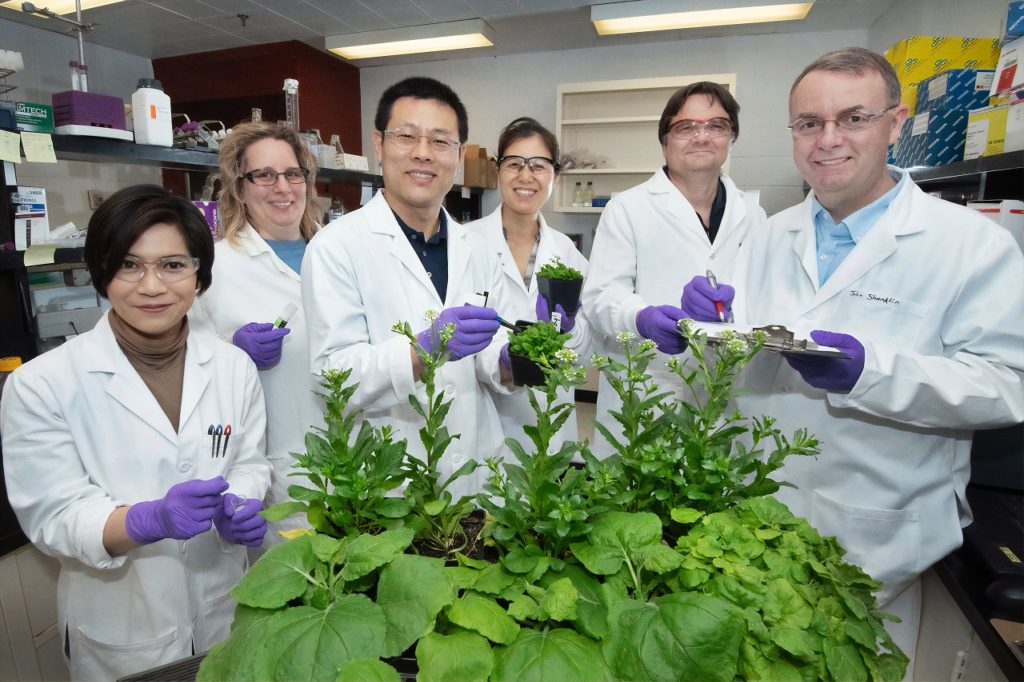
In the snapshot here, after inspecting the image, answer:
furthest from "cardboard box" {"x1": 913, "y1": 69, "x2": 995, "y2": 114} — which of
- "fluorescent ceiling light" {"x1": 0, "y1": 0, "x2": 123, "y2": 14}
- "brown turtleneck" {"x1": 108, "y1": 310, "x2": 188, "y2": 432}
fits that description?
"fluorescent ceiling light" {"x1": 0, "y1": 0, "x2": 123, "y2": 14}

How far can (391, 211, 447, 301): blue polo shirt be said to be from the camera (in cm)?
174

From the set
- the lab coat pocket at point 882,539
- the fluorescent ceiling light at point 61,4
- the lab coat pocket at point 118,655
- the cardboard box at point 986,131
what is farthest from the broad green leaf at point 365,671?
the fluorescent ceiling light at point 61,4

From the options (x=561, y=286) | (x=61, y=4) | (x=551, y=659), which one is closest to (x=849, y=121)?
(x=561, y=286)

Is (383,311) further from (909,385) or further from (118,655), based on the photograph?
(909,385)

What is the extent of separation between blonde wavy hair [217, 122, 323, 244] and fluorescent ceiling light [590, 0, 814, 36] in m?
2.78

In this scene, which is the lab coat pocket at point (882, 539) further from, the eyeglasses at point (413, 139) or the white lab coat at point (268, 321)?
the white lab coat at point (268, 321)

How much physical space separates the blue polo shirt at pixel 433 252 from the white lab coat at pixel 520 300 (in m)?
0.13

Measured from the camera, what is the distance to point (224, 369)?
143cm

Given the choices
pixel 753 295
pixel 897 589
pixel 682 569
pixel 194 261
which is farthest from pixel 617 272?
pixel 682 569

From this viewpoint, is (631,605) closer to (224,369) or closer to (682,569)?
(682,569)

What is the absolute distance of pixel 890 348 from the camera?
4.27 ft

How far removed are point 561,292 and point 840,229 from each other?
75 centimetres

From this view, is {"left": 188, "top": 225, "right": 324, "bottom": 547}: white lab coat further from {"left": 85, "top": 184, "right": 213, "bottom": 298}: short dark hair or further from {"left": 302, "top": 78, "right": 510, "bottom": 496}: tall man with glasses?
{"left": 85, "top": 184, "right": 213, "bottom": 298}: short dark hair

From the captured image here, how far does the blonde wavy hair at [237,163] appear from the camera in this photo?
1.99 m
